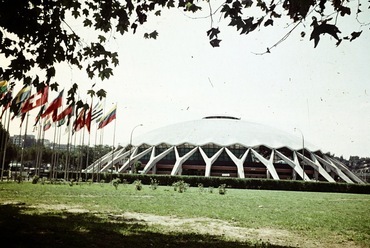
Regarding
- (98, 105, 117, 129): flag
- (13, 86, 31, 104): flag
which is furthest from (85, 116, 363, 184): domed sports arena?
(13, 86, 31, 104): flag

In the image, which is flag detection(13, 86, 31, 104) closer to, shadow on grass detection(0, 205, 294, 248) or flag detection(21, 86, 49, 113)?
flag detection(21, 86, 49, 113)

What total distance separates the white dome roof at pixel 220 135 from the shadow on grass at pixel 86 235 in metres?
51.9

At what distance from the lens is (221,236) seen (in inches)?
318

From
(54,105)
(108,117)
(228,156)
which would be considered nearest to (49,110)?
(54,105)

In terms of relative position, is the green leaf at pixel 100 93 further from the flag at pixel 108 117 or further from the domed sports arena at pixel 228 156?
the domed sports arena at pixel 228 156

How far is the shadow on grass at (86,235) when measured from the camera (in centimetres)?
641

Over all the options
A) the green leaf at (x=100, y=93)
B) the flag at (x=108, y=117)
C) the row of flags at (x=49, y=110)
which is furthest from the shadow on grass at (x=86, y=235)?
the flag at (x=108, y=117)

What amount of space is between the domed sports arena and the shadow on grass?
43.6 meters

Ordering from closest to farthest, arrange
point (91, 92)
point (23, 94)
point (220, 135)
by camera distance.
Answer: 1. point (91, 92)
2. point (23, 94)
3. point (220, 135)

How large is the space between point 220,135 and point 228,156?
532 centimetres

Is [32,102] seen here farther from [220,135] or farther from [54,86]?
[220,135]

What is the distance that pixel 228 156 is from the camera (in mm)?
60906

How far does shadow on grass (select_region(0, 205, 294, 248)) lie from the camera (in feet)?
21.0

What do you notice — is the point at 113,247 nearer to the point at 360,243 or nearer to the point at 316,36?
the point at 316,36
